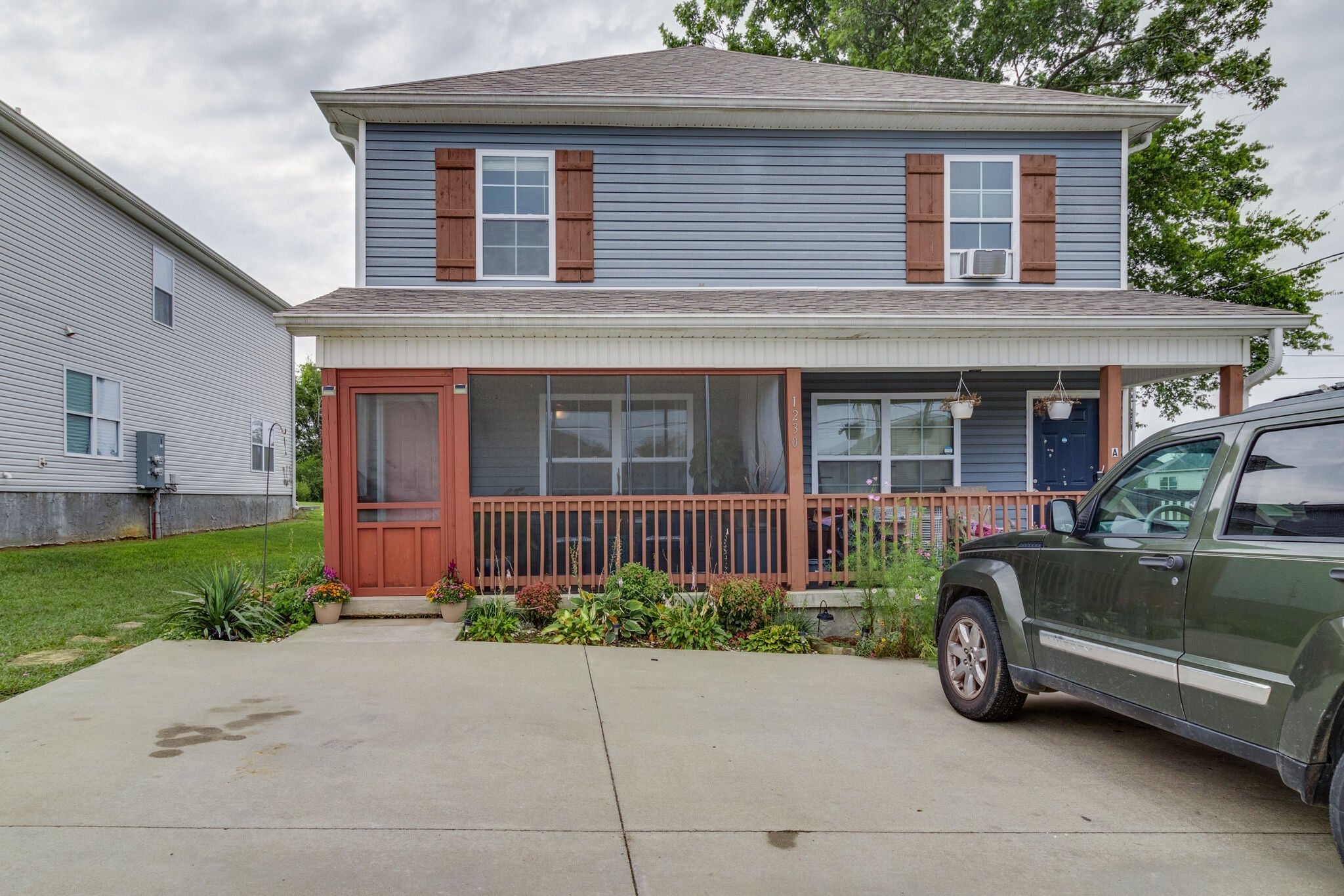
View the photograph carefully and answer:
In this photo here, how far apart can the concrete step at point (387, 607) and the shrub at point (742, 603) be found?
2.80 metres

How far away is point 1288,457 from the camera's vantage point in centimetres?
294

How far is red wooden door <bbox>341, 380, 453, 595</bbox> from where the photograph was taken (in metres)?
7.44

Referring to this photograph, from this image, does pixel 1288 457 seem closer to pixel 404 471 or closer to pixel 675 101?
pixel 404 471

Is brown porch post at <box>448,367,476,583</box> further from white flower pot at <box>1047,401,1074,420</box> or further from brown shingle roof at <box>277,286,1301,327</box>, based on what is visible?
white flower pot at <box>1047,401,1074,420</box>

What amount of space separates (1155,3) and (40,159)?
21337mm

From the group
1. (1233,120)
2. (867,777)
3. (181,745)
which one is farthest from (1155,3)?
(181,745)

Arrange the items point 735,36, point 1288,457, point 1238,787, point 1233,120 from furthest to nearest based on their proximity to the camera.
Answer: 1. point 735,36
2. point 1233,120
3. point 1238,787
4. point 1288,457

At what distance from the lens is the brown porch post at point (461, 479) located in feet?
24.1

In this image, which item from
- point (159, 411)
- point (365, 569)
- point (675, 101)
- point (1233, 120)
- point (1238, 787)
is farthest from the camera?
point (1233, 120)

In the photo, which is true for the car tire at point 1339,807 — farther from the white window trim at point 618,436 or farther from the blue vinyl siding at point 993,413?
the blue vinyl siding at point 993,413

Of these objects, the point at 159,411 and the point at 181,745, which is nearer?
the point at 181,745

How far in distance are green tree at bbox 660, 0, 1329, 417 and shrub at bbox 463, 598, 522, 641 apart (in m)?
15.7

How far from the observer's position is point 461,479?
7.41 metres

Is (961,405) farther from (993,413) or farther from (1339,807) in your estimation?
(1339,807)
